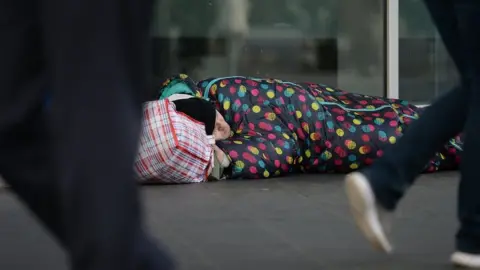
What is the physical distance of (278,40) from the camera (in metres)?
5.21

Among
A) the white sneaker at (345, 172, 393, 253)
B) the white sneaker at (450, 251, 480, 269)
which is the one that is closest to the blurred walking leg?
the white sneaker at (345, 172, 393, 253)

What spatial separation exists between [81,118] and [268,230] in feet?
5.34

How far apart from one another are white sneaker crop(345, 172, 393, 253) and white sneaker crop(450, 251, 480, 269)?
19 centimetres

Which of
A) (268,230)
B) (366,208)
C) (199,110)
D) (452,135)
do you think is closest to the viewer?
(366,208)

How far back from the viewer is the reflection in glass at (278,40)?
5062mm

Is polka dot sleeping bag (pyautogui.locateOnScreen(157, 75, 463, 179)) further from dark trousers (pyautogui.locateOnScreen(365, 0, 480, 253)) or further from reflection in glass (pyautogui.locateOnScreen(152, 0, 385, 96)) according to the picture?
dark trousers (pyautogui.locateOnScreen(365, 0, 480, 253))

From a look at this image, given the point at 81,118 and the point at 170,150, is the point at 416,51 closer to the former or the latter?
the point at 170,150

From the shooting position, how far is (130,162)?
40.9 inches

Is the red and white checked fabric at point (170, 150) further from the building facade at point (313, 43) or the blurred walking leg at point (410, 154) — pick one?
the blurred walking leg at point (410, 154)

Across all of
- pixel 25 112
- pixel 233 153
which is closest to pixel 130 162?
pixel 25 112

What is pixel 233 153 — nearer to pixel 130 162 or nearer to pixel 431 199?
pixel 431 199

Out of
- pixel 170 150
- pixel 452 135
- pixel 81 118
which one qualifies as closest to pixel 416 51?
pixel 170 150

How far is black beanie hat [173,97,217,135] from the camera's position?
4066 mm

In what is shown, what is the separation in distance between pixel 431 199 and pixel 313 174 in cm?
95
